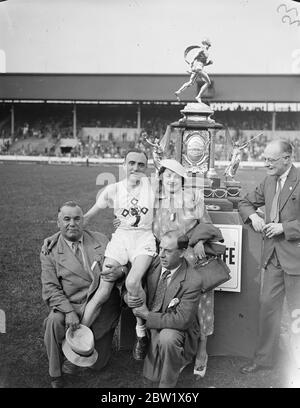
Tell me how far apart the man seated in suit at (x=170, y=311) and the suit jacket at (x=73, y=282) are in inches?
10.9

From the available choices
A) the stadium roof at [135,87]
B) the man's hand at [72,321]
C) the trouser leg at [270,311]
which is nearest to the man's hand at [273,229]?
the trouser leg at [270,311]

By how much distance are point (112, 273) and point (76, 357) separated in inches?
26.0

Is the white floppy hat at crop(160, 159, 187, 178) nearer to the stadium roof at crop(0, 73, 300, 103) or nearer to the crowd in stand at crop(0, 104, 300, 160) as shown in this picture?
the crowd in stand at crop(0, 104, 300, 160)

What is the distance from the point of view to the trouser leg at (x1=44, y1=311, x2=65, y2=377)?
11.0 ft

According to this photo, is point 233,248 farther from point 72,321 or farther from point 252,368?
point 72,321

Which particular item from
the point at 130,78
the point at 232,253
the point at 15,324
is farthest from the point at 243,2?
the point at 130,78

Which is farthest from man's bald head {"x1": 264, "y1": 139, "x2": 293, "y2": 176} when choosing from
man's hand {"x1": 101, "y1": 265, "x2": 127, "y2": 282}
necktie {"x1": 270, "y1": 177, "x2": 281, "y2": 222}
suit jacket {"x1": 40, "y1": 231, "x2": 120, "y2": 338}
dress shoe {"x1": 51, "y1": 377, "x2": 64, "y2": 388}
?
dress shoe {"x1": 51, "y1": 377, "x2": 64, "y2": 388}

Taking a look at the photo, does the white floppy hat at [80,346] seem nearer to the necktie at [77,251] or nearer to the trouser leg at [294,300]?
the necktie at [77,251]

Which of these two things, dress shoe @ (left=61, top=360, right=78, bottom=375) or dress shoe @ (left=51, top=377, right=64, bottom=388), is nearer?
dress shoe @ (left=51, top=377, right=64, bottom=388)

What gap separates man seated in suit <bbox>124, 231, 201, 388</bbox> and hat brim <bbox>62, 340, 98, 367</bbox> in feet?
1.39

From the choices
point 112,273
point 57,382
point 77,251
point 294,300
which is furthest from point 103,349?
point 294,300

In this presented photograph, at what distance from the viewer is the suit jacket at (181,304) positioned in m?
3.19
